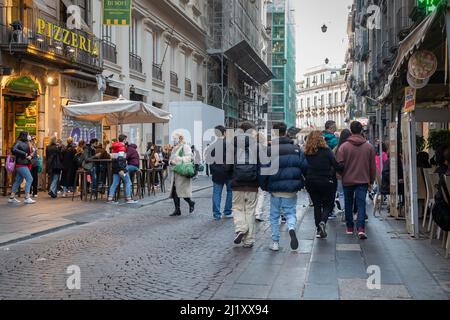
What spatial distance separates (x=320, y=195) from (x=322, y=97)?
106 m

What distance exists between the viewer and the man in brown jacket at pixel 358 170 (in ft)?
30.5

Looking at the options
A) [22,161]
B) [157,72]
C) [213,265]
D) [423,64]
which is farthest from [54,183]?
[157,72]

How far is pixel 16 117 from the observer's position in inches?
724

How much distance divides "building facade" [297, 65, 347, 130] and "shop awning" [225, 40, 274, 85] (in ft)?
162

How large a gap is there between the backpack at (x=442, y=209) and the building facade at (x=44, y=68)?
11.7m

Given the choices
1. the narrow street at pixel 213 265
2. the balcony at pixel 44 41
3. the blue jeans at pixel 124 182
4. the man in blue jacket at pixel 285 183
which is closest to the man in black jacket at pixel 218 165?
the narrow street at pixel 213 265

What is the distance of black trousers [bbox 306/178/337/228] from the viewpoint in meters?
9.33

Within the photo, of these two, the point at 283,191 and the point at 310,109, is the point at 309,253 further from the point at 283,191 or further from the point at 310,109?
the point at 310,109

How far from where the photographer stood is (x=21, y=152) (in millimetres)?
14016

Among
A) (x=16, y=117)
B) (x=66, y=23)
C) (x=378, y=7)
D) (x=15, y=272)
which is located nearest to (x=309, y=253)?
(x=15, y=272)

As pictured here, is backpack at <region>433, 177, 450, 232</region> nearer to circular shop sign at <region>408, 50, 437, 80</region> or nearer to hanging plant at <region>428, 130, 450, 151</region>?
circular shop sign at <region>408, 50, 437, 80</region>

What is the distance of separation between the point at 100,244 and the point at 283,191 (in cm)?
296

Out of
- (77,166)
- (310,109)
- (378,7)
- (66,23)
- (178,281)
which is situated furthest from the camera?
(310,109)

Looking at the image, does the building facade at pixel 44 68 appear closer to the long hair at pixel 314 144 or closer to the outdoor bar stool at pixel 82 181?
the outdoor bar stool at pixel 82 181
